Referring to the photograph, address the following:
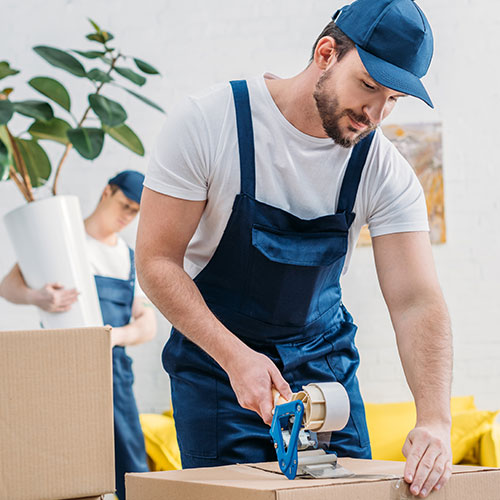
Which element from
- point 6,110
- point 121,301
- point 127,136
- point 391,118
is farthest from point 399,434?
point 6,110

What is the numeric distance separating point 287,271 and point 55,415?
0.54 metres

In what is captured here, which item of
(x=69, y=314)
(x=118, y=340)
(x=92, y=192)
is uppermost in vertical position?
(x=92, y=192)

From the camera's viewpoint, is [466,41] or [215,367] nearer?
[215,367]

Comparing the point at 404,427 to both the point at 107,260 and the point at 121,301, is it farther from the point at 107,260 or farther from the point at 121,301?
the point at 107,260

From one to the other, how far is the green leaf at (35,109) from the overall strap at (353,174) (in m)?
1.26

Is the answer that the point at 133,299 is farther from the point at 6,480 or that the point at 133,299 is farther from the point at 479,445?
the point at 6,480

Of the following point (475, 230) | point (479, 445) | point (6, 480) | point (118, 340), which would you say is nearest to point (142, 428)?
point (118, 340)

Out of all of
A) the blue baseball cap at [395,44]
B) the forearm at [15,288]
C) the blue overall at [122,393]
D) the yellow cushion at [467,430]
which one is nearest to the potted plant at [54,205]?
the forearm at [15,288]

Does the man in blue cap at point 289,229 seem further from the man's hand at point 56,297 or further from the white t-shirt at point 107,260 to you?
the white t-shirt at point 107,260

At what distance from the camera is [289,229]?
1323 millimetres

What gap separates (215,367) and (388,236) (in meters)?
0.42

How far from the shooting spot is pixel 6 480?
33.3 inches

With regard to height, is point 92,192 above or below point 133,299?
above

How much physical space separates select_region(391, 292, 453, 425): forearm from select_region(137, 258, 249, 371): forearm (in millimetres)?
314
